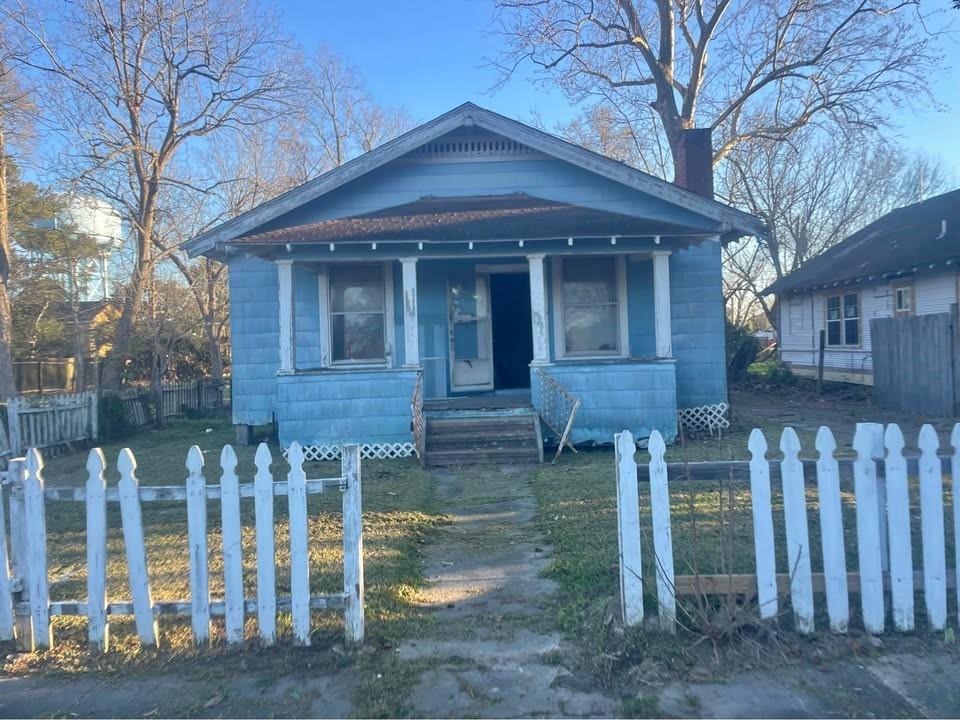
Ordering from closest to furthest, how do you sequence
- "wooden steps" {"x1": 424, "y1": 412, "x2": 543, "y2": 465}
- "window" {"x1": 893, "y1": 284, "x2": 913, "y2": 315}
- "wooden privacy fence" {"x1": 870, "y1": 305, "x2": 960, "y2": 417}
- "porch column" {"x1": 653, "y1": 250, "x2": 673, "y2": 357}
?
"wooden steps" {"x1": 424, "y1": 412, "x2": 543, "y2": 465}, "porch column" {"x1": 653, "y1": 250, "x2": 673, "y2": 357}, "wooden privacy fence" {"x1": 870, "y1": 305, "x2": 960, "y2": 417}, "window" {"x1": 893, "y1": 284, "x2": 913, "y2": 315}

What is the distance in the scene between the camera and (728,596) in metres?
4.07

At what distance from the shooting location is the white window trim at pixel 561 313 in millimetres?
12828

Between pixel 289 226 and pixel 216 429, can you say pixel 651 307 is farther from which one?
pixel 216 429

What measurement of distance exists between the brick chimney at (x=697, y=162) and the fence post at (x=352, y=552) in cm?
1230

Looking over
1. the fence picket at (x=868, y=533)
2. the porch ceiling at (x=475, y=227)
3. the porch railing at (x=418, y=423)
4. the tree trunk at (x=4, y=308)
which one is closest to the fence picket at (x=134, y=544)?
the fence picket at (x=868, y=533)

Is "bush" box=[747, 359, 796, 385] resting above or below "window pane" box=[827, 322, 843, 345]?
below

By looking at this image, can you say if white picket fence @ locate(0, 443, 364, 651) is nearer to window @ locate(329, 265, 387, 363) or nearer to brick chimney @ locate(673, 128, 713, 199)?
window @ locate(329, 265, 387, 363)

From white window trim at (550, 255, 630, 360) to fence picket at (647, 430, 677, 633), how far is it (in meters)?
8.66

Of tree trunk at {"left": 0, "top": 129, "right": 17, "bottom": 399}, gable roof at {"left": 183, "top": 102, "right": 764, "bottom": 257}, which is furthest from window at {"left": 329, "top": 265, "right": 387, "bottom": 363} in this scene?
tree trunk at {"left": 0, "top": 129, "right": 17, "bottom": 399}

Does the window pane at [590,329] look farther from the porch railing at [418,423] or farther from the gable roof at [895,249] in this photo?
the gable roof at [895,249]

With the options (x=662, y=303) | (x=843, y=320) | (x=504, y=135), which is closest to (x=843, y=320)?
(x=843, y=320)

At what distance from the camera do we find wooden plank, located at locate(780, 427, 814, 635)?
4.05 metres

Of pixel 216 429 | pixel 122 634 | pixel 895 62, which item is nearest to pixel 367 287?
pixel 216 429

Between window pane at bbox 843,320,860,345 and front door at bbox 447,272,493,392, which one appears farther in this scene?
window pane at bbox 843,320,860,345
